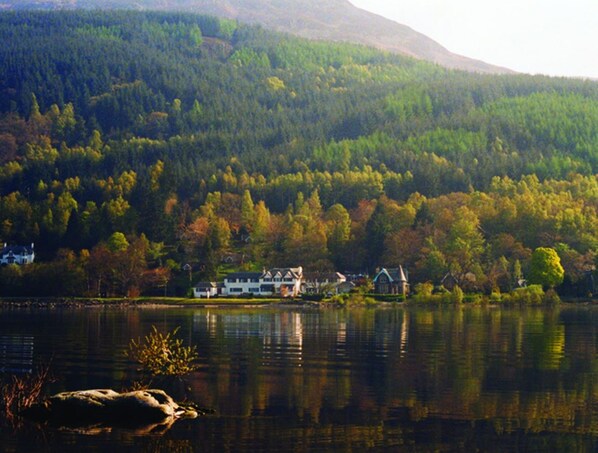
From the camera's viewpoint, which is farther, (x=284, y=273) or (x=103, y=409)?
(x=284, y=273)

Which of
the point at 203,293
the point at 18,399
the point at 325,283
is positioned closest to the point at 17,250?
the point at 203,293

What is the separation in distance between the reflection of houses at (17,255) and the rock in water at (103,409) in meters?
132

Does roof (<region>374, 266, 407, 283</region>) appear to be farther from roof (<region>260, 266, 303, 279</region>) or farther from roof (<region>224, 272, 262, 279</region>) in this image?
roof (<region>224, 272, 262, 279</region>)

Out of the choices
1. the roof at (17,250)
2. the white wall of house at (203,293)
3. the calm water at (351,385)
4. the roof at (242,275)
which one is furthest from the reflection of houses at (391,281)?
the roof at (17,250)

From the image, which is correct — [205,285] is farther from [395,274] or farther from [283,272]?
[395,274]

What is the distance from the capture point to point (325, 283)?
148m

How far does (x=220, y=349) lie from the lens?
196 feet

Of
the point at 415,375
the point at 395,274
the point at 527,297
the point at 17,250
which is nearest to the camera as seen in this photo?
the point at 415,375

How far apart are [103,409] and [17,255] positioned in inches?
5367

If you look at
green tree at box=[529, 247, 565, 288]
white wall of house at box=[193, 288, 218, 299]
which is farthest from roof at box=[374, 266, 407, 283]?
white wall of house at box=[193, 288, 218, 299]

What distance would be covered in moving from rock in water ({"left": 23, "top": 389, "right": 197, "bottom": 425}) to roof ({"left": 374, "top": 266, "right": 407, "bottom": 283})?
107317 millimetres

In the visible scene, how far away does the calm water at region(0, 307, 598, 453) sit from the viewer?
31781 millimetres

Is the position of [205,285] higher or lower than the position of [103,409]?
lower

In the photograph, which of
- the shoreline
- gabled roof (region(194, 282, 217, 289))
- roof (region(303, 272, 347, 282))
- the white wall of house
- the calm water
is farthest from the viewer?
roof (region(303, 272, 347, 282))
